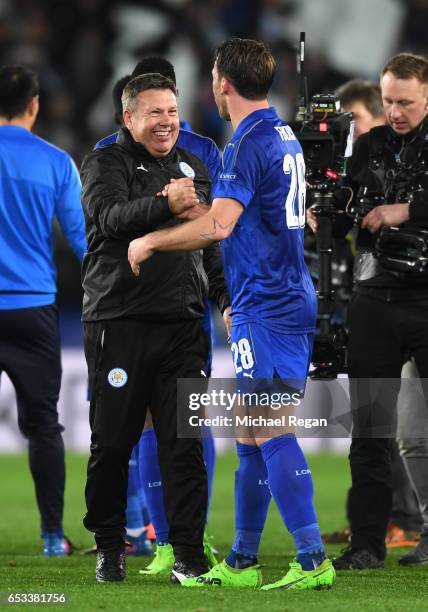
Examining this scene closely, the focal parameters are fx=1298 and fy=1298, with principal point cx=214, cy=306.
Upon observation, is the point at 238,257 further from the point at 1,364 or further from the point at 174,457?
the point at 1,364

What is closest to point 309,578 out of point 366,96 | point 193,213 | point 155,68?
point 193,213

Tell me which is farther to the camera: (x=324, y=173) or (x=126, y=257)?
(x=324, y=173)

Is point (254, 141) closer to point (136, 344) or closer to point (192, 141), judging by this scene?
point (136, 344)

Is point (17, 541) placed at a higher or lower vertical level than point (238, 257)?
lower

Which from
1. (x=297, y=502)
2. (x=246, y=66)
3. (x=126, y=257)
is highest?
(x=246, y=66)

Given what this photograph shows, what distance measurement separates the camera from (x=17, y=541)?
6.85m

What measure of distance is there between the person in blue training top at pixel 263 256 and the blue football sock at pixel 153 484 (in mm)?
652

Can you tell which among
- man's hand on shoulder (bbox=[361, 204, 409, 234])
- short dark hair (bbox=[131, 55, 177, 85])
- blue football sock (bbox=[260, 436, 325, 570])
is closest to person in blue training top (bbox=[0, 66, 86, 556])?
short dark hair (bbox=[131, 55, 177, 85])

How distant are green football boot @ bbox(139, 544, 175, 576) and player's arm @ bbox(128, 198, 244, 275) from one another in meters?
1.45

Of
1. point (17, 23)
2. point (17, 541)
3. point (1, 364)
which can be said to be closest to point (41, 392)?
point (1, 364)

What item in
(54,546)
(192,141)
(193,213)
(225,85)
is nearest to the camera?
(193,213)

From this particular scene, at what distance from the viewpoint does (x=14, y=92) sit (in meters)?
6.50

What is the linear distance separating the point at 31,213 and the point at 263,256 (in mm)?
1957

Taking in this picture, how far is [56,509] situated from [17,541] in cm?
69
